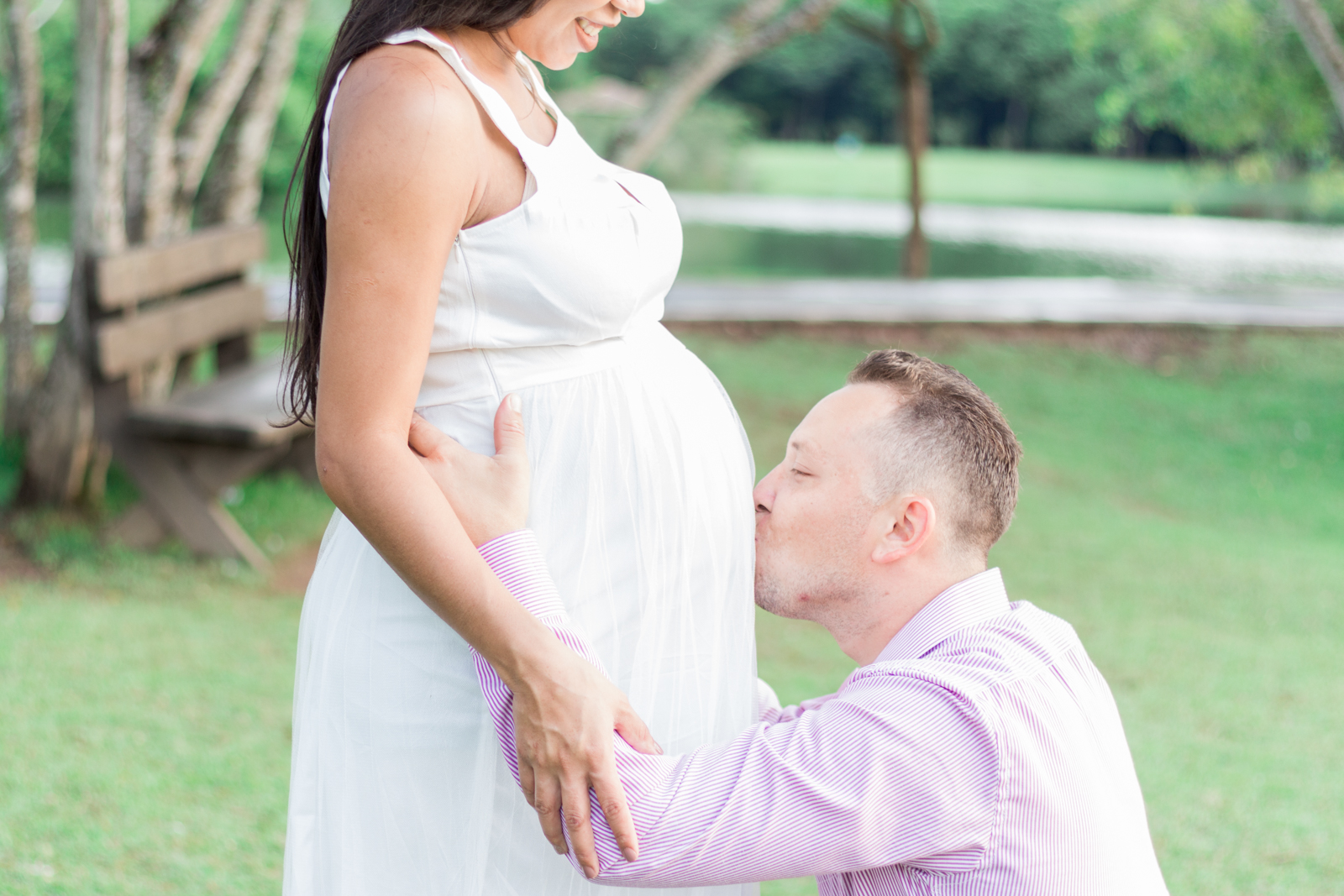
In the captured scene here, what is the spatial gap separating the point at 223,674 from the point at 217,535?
3.61ft

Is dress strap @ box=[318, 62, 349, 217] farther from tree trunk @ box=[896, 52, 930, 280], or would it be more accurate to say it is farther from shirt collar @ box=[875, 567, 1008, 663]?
tree trunk @ box=[896, 52, 930, 280]

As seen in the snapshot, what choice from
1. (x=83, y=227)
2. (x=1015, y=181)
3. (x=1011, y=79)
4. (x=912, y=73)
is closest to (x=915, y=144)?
(x=912, y=73)

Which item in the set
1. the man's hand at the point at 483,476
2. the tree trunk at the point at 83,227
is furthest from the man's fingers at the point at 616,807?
the tree trunk at the point at 83,227

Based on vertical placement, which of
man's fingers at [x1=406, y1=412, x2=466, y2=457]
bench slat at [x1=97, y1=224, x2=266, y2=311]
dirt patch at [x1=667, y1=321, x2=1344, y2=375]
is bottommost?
dirt patch at [x1=667, y1=321, x2=1344, y2=375]

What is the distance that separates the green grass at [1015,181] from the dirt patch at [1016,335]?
23925 mm

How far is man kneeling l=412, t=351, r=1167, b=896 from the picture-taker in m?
1.33

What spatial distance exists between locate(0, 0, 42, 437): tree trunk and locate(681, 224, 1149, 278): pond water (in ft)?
41.9

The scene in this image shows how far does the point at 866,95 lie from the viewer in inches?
2210

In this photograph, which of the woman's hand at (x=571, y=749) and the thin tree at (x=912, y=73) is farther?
the thin tree at (x=912, y=73)

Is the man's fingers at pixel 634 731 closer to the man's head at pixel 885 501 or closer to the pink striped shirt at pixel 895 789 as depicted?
the pink striped shirt at pixel 895 789

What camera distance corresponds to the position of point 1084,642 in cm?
521

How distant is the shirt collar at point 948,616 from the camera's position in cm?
154

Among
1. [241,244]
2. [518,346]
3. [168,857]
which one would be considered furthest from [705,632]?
[241,244]

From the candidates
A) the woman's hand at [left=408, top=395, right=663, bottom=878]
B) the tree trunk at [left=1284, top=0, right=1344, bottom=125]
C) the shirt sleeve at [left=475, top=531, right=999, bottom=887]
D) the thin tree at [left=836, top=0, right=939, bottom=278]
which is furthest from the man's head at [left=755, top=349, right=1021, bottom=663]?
the thin tree at [left=836, top=0, right=939, bottom=278]
